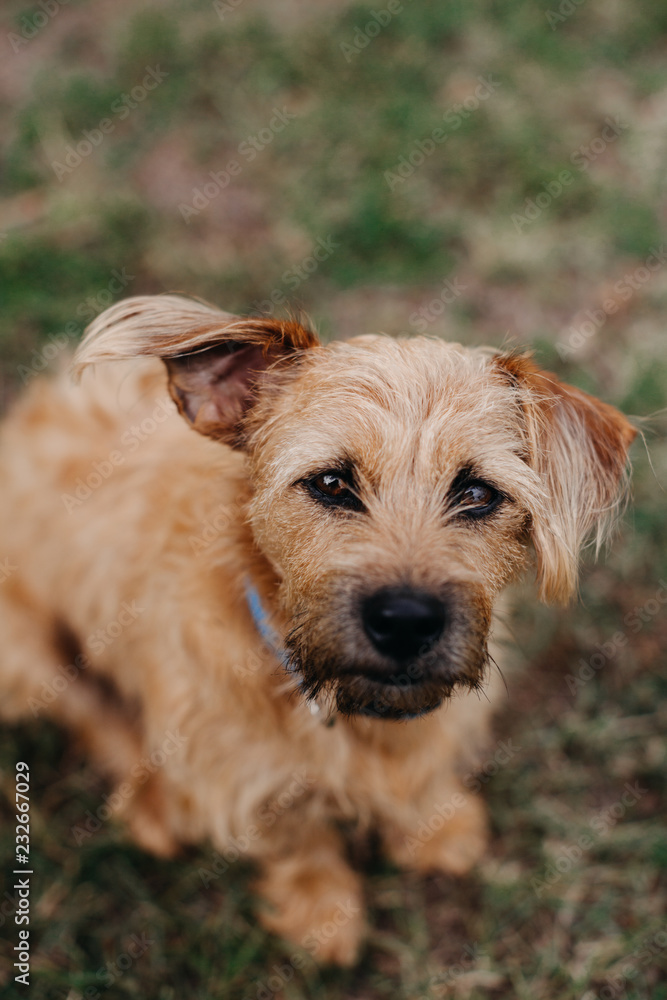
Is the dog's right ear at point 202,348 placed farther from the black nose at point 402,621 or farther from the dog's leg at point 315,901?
the dog's leg at point 315,901

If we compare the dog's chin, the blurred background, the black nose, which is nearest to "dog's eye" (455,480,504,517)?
the black nose

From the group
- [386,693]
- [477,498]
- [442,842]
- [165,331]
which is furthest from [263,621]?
[442,842]

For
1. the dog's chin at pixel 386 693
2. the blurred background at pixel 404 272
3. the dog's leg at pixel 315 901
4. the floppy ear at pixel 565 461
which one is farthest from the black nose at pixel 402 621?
the blurred background at pixel 404 272

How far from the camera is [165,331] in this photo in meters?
2.07

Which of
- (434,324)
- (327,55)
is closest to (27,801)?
(434,324)

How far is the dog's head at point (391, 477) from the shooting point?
190 centimetres

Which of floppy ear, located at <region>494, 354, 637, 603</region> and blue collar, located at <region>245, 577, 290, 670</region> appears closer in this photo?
floppy ear, located at <region>494, 354, 637, 603</region>

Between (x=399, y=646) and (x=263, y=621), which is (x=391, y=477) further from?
(x=263, y=621)

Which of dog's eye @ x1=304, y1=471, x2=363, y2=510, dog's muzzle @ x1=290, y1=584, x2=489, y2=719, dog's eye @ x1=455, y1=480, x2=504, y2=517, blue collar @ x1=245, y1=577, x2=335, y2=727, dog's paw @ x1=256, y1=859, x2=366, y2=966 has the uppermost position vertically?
dog's eye @ x1=304, y1=471, x2=363, y2=510

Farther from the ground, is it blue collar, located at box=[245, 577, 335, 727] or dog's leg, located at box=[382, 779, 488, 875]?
blue collar, located at box=[245, 577, 335, 727]

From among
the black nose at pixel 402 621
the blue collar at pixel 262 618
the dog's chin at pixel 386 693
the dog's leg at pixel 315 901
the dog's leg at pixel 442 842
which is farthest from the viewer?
the dog's leg at pixel 442 842

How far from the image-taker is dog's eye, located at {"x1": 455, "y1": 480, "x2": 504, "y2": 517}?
2105 mm

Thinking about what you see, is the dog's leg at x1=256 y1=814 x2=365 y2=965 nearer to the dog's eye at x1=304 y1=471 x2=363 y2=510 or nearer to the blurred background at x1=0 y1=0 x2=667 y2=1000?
the blurred background at x1=0 y1=0 x2=667 y2=1000

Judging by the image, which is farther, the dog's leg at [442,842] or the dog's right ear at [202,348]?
the dog's leg at [442,842]
